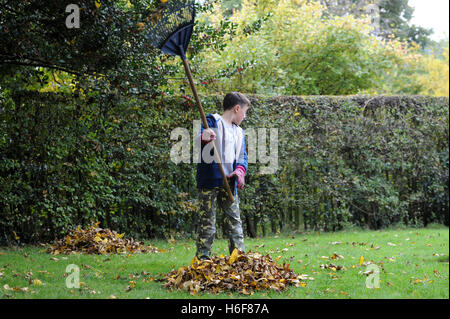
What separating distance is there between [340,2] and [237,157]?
2066 cm

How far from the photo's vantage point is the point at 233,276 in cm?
436

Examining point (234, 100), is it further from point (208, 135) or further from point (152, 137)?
point (152, 137)

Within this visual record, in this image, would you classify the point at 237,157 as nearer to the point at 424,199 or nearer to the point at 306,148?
the point at 306,148

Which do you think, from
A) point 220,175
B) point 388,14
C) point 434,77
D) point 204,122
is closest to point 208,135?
point 204,122

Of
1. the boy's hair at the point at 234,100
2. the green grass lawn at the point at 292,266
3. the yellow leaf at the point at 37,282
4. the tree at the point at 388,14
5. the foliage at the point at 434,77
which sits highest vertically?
the tree at the point at 388,14

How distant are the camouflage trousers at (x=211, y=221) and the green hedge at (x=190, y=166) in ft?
6.66

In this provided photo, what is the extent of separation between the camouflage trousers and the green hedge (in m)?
2.03

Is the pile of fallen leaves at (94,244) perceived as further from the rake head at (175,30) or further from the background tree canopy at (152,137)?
the rake head at (175,30)

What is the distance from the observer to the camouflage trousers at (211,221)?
5000 mm

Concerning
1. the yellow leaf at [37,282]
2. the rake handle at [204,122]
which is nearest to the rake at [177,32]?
the rake handle at [204,122]

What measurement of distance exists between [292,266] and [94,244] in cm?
277

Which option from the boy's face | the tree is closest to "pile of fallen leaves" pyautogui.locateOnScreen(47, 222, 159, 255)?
the boy's face

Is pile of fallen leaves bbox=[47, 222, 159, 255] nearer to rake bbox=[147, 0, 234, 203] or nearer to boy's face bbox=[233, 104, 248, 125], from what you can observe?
rake bbox=[147, 0, 234, 203]
